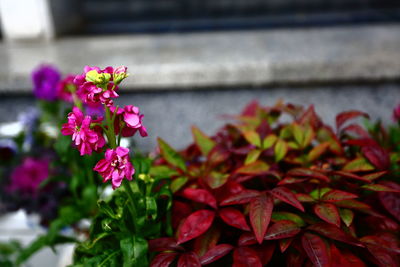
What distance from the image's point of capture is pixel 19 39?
2.07m

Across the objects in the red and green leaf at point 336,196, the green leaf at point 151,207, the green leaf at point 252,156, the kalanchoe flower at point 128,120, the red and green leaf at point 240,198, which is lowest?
the red and green leaf at point 336,196

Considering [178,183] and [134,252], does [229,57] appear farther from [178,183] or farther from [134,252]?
[134,252]

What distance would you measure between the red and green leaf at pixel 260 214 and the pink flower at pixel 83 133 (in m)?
0.28

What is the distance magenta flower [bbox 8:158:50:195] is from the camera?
138 centimetres

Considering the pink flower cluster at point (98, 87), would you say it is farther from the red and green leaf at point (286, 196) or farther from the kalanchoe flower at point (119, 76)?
the red and green leaf at point (286, 196)

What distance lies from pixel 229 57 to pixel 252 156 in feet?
3.06

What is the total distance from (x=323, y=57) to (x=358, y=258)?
112cm

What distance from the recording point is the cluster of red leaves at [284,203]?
67cm

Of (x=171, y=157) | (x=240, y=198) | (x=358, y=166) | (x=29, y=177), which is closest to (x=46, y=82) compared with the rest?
(x=29, y=177)

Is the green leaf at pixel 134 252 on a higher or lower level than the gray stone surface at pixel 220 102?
lower

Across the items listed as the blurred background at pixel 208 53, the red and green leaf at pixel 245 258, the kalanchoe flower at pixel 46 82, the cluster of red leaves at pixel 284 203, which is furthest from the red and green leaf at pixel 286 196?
the kalanchoe flower at pixel 46 82

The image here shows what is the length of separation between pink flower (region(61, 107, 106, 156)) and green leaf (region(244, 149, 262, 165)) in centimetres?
35

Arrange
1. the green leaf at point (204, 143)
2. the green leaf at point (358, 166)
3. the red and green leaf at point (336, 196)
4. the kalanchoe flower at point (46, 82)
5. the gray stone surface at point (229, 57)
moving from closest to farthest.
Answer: the red and green leaf at point (336, 196), the green leaf at point (358, 166), the green leaf at point (204, 143), the kalanchoe flower at point (46, 82), the gray stone surface at point (229, 57)

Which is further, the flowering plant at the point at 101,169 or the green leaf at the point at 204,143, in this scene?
the green leaf at the point at 204,143
